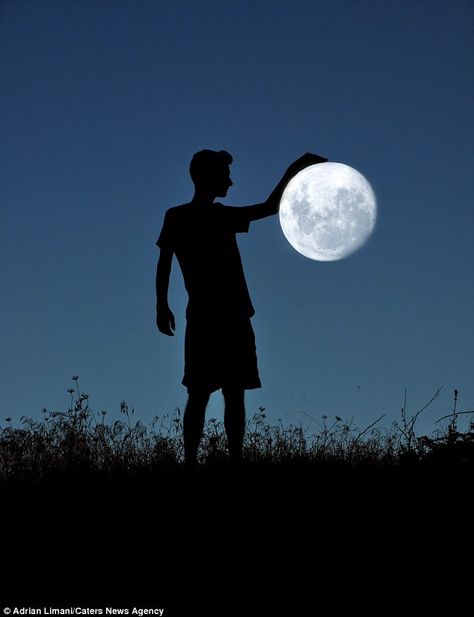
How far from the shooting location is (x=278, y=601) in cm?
270

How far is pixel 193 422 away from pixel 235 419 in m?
0.32

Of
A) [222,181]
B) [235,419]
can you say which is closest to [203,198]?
[222,181]

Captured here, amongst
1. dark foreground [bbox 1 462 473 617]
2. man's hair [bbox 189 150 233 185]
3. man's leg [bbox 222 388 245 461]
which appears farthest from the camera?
man's hair [bbox 189 150 233 185]

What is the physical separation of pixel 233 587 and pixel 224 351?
223 centimetres

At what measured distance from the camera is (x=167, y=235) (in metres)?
5.13

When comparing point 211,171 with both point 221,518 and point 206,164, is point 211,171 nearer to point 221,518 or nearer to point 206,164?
point 206,164

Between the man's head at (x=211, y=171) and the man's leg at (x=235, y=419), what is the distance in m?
1.57

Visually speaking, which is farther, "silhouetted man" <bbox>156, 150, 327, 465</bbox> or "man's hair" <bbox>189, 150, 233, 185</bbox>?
"man's hair" <bbox>189, 150, 233, 185</bbox>

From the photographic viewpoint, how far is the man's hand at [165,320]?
5.07m

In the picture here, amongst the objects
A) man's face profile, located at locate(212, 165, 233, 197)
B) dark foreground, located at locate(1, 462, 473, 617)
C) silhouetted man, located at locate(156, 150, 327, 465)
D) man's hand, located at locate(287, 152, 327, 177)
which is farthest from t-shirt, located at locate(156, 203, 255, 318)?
dark foreground, located at locate(1, 462, 473, 617)

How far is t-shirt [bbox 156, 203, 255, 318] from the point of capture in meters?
4.95

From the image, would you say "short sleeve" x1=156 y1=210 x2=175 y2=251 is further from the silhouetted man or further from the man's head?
the man's head

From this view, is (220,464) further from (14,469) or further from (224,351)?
(14,469)

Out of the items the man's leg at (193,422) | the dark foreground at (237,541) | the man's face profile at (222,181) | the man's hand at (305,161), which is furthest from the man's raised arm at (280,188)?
the dark foreground at (237,541)
